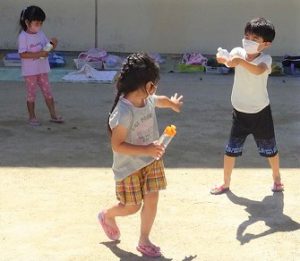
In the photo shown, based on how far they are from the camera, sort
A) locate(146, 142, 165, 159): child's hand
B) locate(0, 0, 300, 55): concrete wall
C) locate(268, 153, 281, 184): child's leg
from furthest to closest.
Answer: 1. locate(0, 0, 300, 55): concrete wall
2. locate(268, 153, 281, 184): child's leg
3. locate(146, 142, 165, 159): child's hand

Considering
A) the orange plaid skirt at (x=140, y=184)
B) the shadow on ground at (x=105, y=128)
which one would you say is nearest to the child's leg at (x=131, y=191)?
the orange plaid skirt at (x=140, y=184)

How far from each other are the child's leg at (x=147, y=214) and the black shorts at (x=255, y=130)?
1.18m

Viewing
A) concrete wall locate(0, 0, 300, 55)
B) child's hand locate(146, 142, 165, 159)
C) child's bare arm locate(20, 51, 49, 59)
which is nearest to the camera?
child's hand locate(146, 142, 165, 159)

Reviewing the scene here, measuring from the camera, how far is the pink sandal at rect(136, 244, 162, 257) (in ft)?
12.1

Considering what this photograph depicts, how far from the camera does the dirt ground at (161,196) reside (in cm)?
383

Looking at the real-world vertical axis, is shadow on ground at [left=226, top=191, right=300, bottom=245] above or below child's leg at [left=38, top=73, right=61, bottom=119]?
below

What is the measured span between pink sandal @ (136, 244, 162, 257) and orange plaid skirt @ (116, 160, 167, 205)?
28 cm

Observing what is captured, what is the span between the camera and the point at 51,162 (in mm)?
5406

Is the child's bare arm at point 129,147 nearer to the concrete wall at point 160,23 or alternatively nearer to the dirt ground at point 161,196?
the dirt ground at point 161,196

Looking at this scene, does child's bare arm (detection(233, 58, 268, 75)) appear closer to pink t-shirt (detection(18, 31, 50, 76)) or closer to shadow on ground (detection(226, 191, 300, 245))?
shadow on ground (detection(226, 191, 300, 245))

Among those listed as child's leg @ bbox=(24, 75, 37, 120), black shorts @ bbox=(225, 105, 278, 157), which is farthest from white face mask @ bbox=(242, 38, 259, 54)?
child's leg @ bbox=(24, 75, 37, 120)

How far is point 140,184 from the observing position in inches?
142

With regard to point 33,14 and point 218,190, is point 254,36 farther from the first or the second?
point 33,14

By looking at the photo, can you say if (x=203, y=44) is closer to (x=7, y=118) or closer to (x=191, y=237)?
(x=7, y=118)
